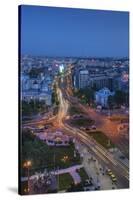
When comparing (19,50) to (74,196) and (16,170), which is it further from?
(74,196)

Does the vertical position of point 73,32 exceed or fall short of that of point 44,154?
it exceeds it

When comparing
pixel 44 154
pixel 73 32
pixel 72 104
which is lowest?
pixel 44 154

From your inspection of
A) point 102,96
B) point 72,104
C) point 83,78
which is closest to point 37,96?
point 72,104

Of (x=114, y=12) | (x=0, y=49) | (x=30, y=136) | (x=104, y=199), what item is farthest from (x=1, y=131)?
(x=114, y=12)

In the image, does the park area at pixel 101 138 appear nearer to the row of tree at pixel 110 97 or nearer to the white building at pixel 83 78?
the row of tree at pixel 110 97

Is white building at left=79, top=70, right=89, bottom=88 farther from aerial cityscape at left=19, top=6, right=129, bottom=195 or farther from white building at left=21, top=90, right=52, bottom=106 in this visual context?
white building at left=21, top=90, right=52, bottom=106

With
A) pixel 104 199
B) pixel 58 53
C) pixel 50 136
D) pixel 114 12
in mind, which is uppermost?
pixel 114 12

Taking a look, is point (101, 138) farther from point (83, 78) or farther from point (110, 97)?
point (83, 78)
